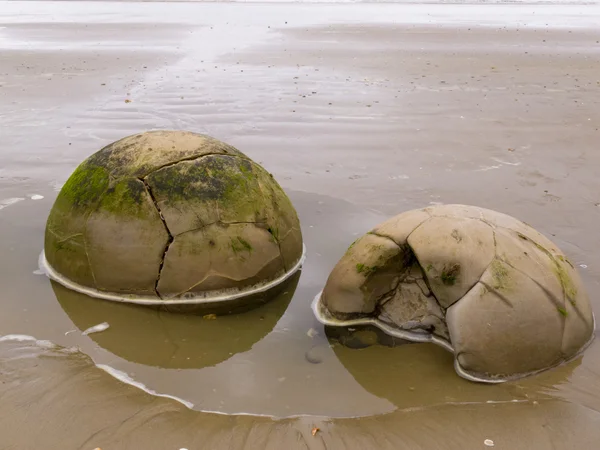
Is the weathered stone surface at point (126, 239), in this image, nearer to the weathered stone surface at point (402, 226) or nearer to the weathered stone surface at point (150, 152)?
the weathered stone surface at point (150, 152)

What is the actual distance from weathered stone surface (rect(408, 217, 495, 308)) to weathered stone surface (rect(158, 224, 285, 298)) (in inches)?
43.3

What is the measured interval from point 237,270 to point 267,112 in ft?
18.2

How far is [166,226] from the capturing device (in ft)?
13.6

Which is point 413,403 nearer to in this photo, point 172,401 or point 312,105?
point 172,401

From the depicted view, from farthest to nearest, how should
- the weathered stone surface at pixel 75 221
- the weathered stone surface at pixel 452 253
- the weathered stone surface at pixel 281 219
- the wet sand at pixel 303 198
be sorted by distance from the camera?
the weathered stone surface at pixel 281 219, the weathered stone surface at pixel 75 221, the weathered stone surface at pixel 452 253, the wet sand at pixel 303 198

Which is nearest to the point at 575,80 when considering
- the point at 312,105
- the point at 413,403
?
the point at 312,105

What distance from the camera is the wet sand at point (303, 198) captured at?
328 cm

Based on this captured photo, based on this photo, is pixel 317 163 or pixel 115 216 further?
pixel 317 163

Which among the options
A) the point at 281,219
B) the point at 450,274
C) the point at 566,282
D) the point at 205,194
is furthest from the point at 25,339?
the point at 566,282

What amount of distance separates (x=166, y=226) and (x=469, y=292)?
1.93m

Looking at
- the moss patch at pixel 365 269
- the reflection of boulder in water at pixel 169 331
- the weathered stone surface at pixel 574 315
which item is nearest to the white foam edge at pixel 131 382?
the reflection of boulder in water at pixel 169 331

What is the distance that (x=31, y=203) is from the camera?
241 inches

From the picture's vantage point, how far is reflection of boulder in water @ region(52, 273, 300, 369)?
12.5 feet

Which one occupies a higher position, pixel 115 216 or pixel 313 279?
pixel 115 216
